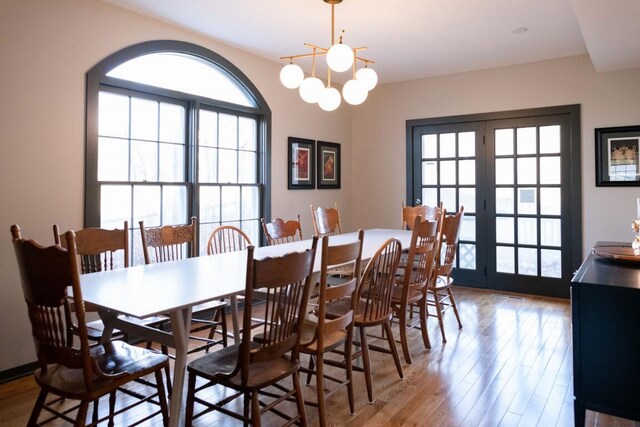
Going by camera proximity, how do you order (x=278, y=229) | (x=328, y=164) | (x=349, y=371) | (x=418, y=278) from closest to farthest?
(x=349, y=371) < (x=418, y=278) < (x=278, y=229) < (x=328, y=164)

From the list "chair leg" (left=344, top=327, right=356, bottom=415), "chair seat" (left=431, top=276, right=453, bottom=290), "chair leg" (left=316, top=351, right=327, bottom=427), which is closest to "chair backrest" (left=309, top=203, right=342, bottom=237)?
"chair seat" (left=431, top=276, right=453, bottom=290)

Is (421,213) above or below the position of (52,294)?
above

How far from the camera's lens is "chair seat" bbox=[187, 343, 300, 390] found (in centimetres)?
190

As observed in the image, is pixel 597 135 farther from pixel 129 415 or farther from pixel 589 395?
pixel 129 415

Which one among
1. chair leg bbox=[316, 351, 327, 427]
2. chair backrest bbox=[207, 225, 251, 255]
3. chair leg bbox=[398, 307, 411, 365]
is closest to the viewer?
chair leg bbox=[316, 351, 327, 427]

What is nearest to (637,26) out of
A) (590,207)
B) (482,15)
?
(482,15)

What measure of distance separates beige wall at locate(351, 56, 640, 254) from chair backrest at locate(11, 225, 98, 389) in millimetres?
4899

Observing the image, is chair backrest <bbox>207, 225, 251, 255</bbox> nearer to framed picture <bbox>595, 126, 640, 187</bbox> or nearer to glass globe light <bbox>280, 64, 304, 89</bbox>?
glass globe light <bbox>280, 64, 304, 89</bbox>

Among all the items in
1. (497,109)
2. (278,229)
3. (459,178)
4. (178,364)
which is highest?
(497,109)

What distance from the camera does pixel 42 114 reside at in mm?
3176

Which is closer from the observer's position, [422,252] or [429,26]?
[422,252]

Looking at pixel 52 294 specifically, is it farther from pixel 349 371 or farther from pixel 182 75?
pixel 182 75

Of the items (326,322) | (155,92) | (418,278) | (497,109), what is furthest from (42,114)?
(497,109)

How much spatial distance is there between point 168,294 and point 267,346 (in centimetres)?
49
